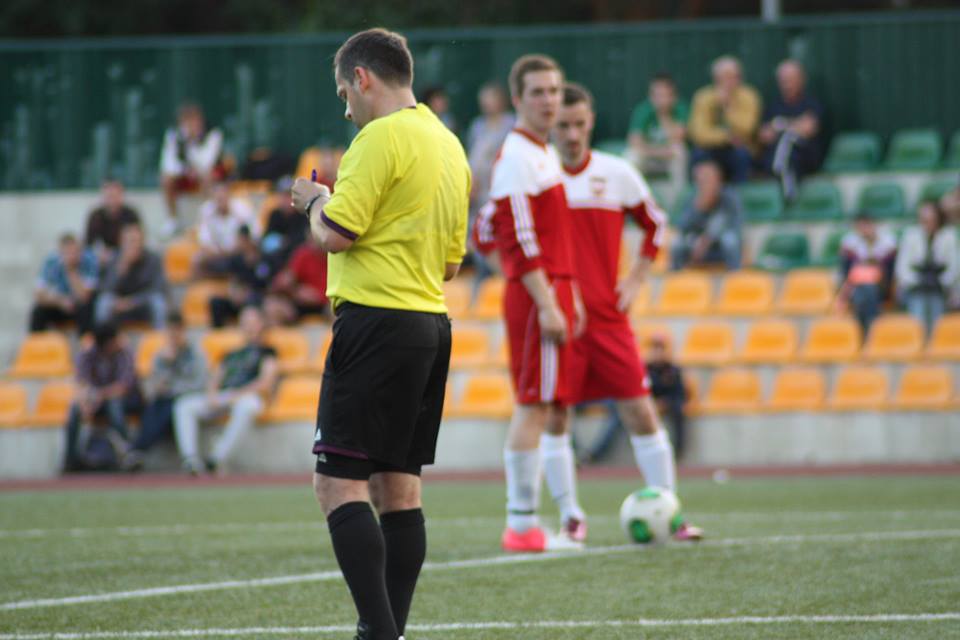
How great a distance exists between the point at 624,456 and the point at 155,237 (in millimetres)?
7580

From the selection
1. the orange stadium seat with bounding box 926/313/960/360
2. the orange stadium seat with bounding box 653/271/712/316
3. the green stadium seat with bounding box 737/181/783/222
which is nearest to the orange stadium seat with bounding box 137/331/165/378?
the orange stadium seat with bounding box 653/271/712/316

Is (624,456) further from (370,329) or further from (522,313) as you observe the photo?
(370,329)

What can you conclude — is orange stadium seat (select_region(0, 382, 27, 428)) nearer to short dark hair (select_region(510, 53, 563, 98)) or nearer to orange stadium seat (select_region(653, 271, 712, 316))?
orange stadium seat (select_region(653, 271, 712, 316))

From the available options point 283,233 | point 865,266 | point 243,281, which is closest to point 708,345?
point 865,266

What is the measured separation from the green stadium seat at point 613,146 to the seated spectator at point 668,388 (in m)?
4.65

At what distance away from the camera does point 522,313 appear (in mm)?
8922

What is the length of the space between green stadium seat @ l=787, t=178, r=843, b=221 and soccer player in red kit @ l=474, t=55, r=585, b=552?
37.5ft

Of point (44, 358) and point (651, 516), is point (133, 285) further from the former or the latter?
point (651, 516)

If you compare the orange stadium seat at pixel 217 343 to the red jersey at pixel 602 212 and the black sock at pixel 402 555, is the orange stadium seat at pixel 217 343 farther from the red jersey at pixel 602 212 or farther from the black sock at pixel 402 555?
the black sock at pixel 402 555

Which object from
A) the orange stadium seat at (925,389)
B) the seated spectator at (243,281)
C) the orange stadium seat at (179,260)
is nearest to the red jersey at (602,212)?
the orange stadium seat at (925,389)

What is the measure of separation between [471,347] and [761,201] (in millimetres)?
4136

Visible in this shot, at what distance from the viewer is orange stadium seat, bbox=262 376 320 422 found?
1816 centimetres

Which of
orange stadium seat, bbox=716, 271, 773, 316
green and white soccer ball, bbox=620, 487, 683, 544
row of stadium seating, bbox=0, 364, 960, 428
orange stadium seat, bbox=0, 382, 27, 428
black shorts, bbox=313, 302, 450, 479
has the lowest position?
orange stadium seat, bbox=0, 382, 27, 428

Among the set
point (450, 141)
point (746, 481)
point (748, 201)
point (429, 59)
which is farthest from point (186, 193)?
point (450, 141)
